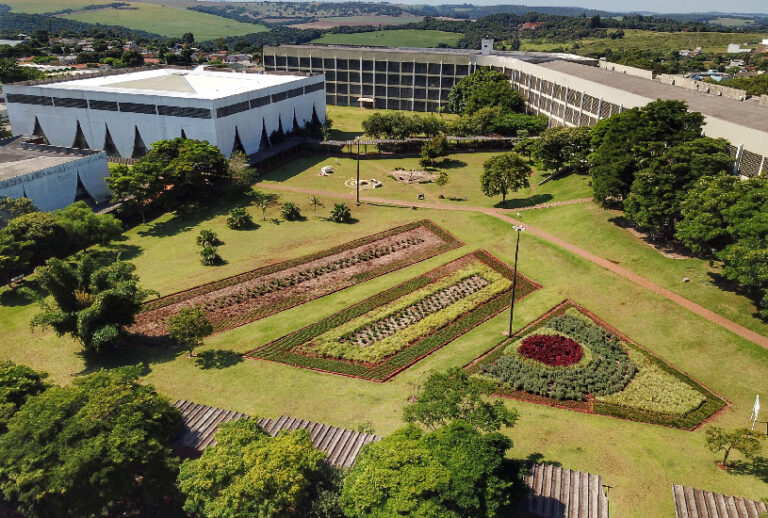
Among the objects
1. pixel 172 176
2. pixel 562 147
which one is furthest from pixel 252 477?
pixel 562 147

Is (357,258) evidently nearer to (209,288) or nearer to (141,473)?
(209,288)

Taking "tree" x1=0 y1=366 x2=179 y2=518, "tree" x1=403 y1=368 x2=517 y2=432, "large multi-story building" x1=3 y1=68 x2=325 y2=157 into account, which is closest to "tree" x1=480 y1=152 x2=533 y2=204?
"large multi-story building" x1=3 y1=68 x2=325 y2=157

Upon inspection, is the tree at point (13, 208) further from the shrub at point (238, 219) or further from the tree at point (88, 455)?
the tree at point (88, 455)

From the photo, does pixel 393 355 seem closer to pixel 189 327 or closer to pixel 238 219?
pixel 189 327

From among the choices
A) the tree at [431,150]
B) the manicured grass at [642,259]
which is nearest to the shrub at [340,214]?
the manicured grass at [642,259]

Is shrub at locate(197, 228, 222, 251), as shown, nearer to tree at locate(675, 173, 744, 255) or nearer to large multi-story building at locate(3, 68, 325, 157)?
large multi-story building at locate(3, 68, 325, 157)

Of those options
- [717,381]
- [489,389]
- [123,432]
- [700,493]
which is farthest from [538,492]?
[123,432]
